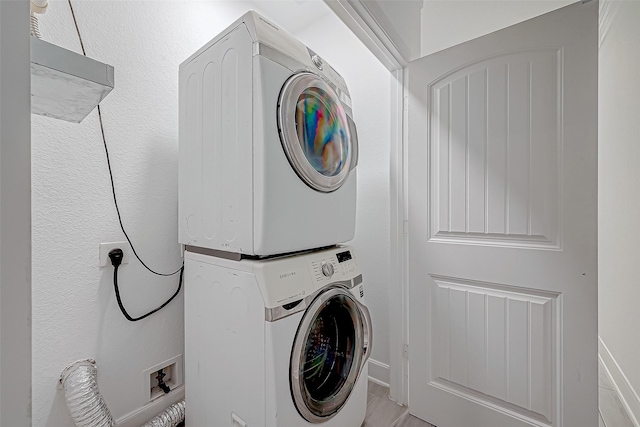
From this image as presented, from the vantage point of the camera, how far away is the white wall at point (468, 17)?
163 centimetres

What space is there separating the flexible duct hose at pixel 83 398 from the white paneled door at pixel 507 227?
1.54 m

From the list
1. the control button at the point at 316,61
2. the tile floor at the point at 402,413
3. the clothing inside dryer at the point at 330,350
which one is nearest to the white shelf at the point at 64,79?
the control button at the point at 316,61

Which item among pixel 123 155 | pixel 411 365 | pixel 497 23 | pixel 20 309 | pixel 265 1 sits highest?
pixel 265 1

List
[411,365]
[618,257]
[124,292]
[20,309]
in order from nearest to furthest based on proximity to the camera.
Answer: [20,309]
[124,292]
[411,365]
[618,257]

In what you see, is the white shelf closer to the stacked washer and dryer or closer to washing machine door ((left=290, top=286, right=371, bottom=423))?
the stacked washer and dryer

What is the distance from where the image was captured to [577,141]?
4.01 ft

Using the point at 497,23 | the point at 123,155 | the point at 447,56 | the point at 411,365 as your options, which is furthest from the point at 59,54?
the point at 497,23

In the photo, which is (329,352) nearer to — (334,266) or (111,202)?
(334,266)

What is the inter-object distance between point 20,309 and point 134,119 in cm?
143

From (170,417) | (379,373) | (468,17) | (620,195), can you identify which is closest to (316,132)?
(468,17)

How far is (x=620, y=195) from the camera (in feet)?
6.40

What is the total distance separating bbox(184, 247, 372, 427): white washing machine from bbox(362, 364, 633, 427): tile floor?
19cm

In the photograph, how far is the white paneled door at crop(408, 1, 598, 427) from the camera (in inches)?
48.2

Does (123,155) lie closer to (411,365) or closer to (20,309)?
(20,309)
